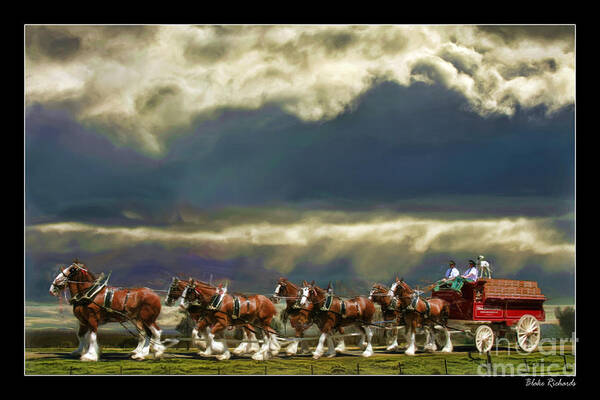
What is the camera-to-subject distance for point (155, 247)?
22.1m

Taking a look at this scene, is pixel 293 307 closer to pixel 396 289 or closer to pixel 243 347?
pixel 243 347

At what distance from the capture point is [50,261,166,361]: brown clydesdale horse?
63.0 ft

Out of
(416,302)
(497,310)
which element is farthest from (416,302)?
(497,310)

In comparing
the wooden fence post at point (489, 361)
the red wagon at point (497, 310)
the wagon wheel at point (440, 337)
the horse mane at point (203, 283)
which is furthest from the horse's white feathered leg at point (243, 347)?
the wooden fence post at point (489, 361)

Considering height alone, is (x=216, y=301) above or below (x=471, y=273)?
below

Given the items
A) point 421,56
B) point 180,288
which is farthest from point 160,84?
point 421,56

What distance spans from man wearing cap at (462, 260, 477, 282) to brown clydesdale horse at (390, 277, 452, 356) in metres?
0.89

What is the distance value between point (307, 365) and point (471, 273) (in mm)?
4814

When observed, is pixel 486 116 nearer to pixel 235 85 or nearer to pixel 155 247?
pixel 235 85

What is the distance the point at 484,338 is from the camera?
20.2m

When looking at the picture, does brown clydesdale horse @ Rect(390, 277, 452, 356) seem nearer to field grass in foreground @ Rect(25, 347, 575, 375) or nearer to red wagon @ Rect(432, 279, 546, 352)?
red wagon @ Rect(432, 279, 546, 352)

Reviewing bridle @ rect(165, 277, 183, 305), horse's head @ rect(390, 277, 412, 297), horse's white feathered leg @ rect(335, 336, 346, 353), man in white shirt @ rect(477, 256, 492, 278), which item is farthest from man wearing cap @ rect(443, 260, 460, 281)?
bridle @ rect(165, 277, 183, 305)

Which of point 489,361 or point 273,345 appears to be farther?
point 273,345

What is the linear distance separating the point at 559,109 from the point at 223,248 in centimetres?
1029
